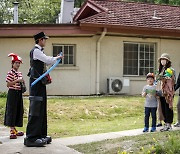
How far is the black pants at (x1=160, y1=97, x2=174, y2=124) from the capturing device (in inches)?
360

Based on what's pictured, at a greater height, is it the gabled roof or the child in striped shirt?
the gabled roof

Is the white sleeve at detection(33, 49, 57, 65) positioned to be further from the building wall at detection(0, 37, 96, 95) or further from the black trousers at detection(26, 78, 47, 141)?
the building wall at detection(0, 37, 96, 95)

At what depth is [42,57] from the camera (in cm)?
701

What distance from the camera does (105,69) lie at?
1686 cm

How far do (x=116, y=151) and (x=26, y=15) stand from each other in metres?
34.7

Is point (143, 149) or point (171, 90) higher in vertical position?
point (171, 90)

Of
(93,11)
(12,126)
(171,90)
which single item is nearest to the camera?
(12,126)

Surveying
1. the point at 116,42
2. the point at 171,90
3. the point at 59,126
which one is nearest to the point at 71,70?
the point at 116,42

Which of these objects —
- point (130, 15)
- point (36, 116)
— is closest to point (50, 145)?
point (36, 116)

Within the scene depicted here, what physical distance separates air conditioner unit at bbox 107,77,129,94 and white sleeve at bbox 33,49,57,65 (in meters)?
9.59

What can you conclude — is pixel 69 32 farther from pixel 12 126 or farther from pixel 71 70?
pixel 12 126

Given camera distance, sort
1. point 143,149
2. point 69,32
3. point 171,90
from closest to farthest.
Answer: point 143,149
point 171,90
point 69,32

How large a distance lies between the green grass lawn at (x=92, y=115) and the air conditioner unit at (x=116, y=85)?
2.33 m

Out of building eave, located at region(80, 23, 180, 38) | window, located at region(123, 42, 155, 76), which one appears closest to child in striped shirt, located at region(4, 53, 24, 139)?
building eave, located at region(80, 23, 180, 38)
